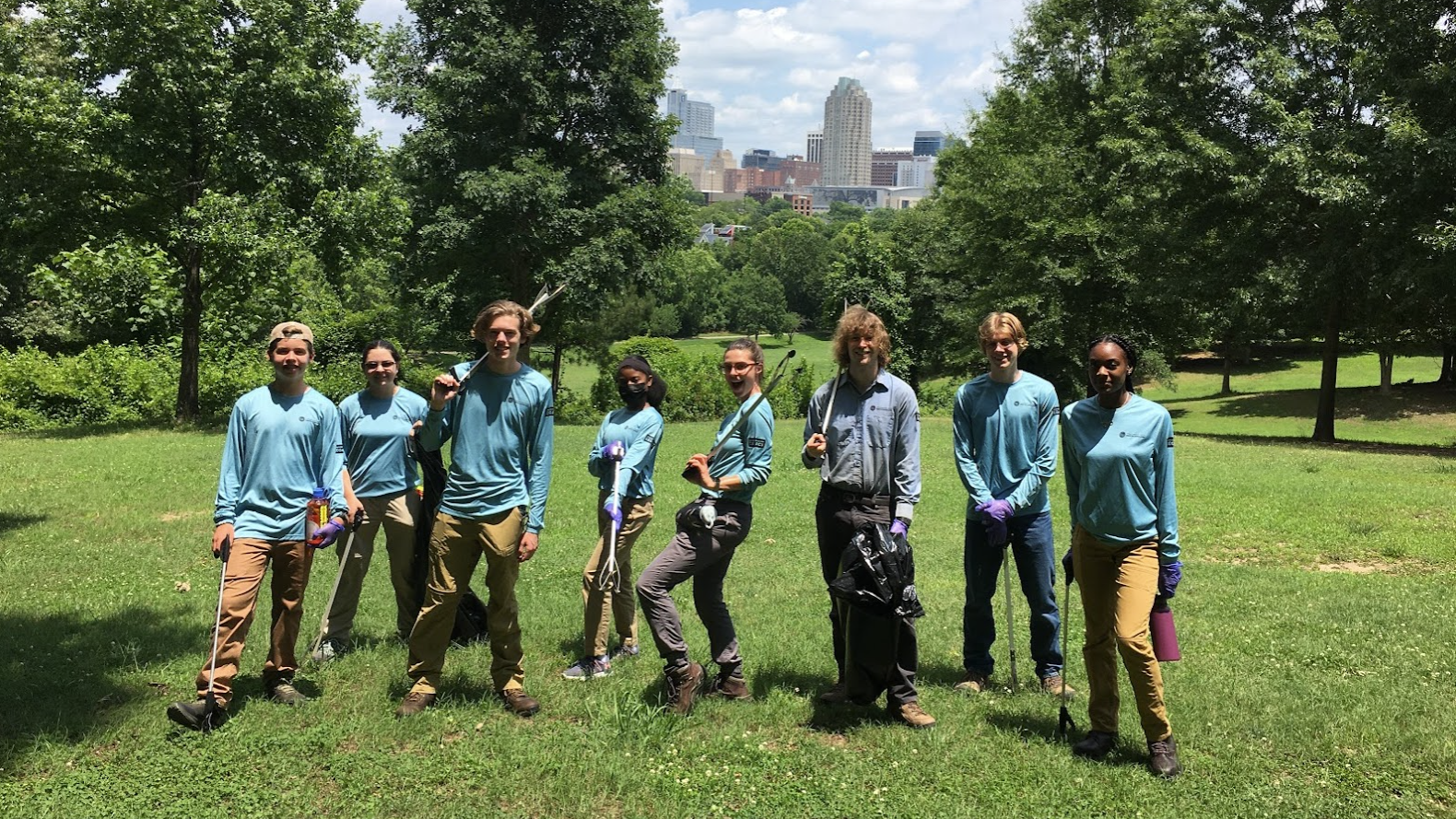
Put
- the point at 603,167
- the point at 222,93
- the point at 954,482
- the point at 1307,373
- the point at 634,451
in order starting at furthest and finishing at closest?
the point at 1307,373, the point at 603,167, the point at 222,93, the point at 954,482, the point at 634,451

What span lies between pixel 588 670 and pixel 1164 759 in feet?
11.1

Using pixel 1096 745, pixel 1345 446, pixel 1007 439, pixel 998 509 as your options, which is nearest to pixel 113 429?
pixel 1007 439

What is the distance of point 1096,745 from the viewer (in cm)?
496

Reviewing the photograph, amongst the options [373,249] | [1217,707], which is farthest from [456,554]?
[373,249]

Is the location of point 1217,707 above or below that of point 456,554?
below

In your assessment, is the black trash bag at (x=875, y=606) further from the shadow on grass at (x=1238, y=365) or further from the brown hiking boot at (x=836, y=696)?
the shadow on grass at (x=1238, y=365)

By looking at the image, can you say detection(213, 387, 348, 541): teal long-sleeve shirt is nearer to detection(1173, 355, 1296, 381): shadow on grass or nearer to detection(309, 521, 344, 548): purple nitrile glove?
detection(309, 521, 344, 548): purple nitrile glove

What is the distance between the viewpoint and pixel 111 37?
18.8m

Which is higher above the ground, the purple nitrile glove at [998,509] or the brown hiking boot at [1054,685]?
the purple nitrile glove at [998,509]

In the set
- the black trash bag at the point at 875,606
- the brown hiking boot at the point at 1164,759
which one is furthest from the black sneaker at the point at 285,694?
the brown hiking boot at the point at 1164,759

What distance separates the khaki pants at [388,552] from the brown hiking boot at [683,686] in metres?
2.15

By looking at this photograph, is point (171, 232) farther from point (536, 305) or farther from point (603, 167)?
point (536, 305)

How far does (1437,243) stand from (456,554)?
67.6 ft

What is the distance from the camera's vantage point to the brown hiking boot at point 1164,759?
473 centimetres
